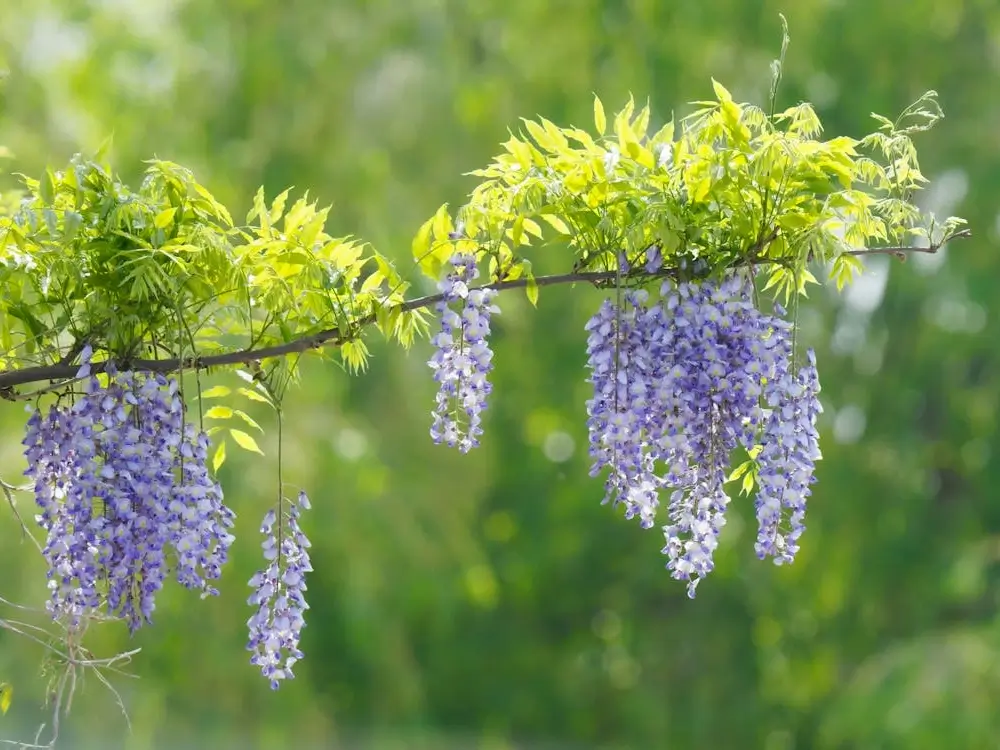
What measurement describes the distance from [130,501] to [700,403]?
101cm

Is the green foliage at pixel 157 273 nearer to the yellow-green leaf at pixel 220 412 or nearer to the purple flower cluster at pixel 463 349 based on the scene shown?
the purple flower cluster at pixel 463 349

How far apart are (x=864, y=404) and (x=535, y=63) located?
276 centimetres

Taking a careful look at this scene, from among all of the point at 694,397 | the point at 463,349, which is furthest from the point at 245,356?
the point at 694,397

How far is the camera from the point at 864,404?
324 inches

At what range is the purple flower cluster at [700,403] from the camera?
2.46 metres

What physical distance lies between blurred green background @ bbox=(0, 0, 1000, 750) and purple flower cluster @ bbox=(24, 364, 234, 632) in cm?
472

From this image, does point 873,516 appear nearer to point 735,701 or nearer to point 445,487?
point 735,701

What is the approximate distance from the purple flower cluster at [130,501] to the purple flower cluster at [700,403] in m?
0.71

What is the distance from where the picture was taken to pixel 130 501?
246cm

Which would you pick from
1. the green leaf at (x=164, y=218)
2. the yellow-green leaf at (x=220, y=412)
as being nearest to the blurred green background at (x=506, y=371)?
the yellow-green leaf at (x=220, y=412)

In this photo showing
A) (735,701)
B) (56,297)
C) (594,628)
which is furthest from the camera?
(594,628)

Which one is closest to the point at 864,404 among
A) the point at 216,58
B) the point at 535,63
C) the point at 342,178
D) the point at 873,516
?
the point at 873,516

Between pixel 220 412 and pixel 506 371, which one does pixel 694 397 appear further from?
pixel 506 371

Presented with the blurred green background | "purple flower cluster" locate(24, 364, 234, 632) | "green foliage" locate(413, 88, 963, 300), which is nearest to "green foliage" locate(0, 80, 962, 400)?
"green foliage" locate(413, 88, 963, 300)
